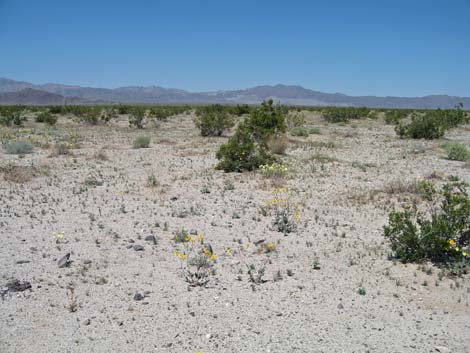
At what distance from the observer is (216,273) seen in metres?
5.36

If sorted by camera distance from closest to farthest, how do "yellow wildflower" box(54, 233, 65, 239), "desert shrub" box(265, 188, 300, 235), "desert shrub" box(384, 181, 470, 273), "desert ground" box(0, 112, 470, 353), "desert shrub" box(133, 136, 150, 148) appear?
"desert ground" box(0, 112, 470, 353) → "desert shrub" box(384, 181, 470, 273) → "yellow wildflower" box(54, 233, 65, 239) → "desert shrub" box(265, 188, 300, 235) → "desert shrub" box(133, 136, 150, 148)

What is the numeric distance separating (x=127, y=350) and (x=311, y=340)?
1724 mm

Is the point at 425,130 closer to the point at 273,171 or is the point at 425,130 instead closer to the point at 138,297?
the point at 273,171

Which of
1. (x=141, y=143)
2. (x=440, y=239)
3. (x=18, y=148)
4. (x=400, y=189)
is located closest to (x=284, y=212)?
(x=440, y=239)

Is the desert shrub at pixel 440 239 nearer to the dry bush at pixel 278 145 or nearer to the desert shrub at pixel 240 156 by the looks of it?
the desert shrub at pixel 240 156

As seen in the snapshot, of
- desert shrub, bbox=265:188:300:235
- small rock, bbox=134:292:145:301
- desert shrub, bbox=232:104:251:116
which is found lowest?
small rock, bbox=134:292:145:301

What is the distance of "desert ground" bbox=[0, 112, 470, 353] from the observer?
4.05m

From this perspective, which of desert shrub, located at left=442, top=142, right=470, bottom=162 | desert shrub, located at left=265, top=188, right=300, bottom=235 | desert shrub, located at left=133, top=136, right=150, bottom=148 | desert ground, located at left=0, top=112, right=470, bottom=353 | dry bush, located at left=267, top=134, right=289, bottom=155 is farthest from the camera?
desert shrub, located at left=133, top=136, right=150, bottom=148

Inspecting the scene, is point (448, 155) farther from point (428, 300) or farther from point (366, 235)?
point (428, 300)

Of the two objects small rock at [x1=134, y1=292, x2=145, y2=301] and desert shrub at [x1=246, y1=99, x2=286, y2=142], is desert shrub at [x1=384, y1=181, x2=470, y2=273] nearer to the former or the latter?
small rock at [x1=134, y1=292, x2=145, y2=301]

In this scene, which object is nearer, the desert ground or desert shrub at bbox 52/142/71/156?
the desert ground

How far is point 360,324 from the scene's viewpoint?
4223 millimetres

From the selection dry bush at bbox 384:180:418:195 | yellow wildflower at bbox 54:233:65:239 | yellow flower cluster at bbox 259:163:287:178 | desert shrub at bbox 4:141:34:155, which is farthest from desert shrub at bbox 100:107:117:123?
yellow wildflower at bbox 54:233:65:239

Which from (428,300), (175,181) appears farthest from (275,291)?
(175,181)
